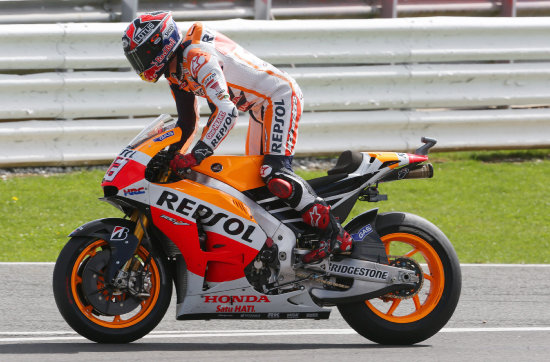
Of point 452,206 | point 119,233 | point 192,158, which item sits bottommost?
point 452,206

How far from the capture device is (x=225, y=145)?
9.70 meters

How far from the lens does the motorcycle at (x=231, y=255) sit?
5.57 metres

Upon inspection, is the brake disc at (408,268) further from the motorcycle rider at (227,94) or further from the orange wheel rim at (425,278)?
the motorcycle rider at (227,94)

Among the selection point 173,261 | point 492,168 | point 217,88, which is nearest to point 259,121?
point 217,88

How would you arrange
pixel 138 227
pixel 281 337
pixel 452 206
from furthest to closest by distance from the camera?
pixel 452 206
pixel 281 337
pixel 138 227

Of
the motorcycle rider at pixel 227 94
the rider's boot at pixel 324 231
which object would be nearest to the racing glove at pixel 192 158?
the motorcycle rider at pixel 227 94

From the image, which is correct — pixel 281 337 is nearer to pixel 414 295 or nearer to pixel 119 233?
pixel 414 295

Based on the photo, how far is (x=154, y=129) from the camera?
18.8ft

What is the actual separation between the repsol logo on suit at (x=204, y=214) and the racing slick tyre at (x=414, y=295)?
0.66 metres

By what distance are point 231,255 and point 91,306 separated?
2.59ft

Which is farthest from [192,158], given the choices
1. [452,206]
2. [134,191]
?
[452,206]

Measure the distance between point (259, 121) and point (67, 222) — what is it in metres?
3.13

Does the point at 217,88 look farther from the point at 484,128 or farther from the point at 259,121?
the point at 484,128

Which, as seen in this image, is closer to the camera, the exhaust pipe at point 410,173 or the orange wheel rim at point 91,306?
the orange wheel rim at point 91,306
